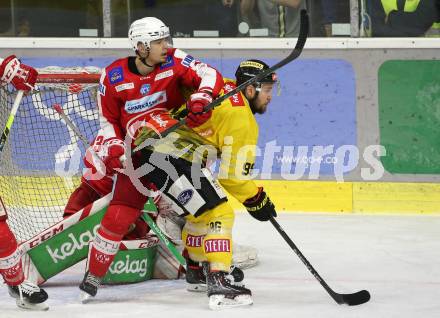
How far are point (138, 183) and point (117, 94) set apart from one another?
1.31 ft

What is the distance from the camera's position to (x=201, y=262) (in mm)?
5117

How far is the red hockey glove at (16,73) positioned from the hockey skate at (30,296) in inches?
33.3

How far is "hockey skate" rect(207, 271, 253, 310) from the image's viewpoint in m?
4.66

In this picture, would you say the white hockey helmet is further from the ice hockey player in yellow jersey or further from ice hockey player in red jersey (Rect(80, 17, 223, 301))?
the ice hockey player in yellow jersey

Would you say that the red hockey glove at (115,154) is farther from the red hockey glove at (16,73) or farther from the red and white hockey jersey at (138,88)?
the red hockey glove at (16,73)

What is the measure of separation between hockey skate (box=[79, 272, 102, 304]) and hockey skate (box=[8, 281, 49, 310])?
7.6 inches

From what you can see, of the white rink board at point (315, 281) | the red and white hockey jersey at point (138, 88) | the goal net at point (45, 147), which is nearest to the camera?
the white rink board at point (315, 281)

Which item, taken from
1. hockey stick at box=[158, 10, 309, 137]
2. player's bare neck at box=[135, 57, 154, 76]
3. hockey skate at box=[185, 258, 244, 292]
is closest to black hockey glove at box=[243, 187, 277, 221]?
hockey skate at box=[185, 258, 244, 292]

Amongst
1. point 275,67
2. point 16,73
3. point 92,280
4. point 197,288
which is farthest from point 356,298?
point 16,73

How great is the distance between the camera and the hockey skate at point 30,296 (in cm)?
468

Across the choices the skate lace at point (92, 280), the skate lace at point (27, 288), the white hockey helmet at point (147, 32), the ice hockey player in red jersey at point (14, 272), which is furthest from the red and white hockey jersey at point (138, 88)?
the skate lace at point (27, 288)

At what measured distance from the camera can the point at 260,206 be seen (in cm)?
490

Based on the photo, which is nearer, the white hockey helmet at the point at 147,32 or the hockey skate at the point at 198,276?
the white hockey helmet at the point at 147,32

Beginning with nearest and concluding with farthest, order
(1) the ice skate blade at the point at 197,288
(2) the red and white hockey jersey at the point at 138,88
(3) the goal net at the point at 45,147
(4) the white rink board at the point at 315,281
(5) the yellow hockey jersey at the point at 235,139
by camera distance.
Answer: (4) the white rink board at the point at 315,281 → (5) the yellow hockey jersey at the point at 235,139 → (2) the red and white hockey jersey at the point at 138,88 → (1) the ice skate blade at the point at 197,288 → (3) the goal net at the point at 45,147
